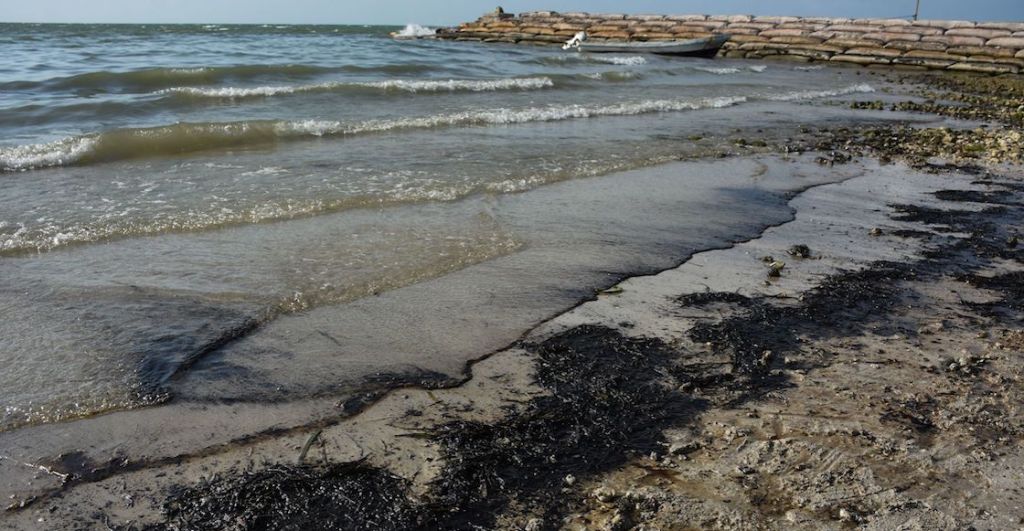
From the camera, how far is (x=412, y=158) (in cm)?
824

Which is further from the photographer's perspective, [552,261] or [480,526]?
[552,261]

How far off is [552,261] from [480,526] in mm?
2783

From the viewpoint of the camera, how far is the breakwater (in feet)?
83.9

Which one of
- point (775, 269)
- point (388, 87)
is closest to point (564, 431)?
point (775, 269)

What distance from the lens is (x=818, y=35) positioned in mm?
30609

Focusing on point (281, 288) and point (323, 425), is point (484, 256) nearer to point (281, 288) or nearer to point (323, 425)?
point (281, 288)

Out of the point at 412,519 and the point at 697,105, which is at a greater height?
the point at 697,105

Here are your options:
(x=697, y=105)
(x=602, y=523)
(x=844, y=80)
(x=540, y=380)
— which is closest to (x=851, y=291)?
(x=540, y=380)

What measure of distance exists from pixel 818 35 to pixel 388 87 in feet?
76.7

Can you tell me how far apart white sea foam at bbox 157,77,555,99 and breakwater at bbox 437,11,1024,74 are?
17091 mm

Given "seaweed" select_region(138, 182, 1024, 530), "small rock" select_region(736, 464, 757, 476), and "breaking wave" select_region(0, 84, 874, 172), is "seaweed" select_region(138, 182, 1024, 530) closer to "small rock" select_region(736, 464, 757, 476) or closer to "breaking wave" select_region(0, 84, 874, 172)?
"small rock" select_region(736, 464, 757, 476)

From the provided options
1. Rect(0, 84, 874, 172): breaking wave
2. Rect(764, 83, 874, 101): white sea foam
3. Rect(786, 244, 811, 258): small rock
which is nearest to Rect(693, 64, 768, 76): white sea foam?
Rect(764, 83, 874, 101): white sea foam

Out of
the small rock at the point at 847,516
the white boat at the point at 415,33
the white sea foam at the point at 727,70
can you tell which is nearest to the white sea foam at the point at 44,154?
the small rock at the point at 847,516

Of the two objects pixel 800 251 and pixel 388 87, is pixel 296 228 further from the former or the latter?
pixel 388 87
